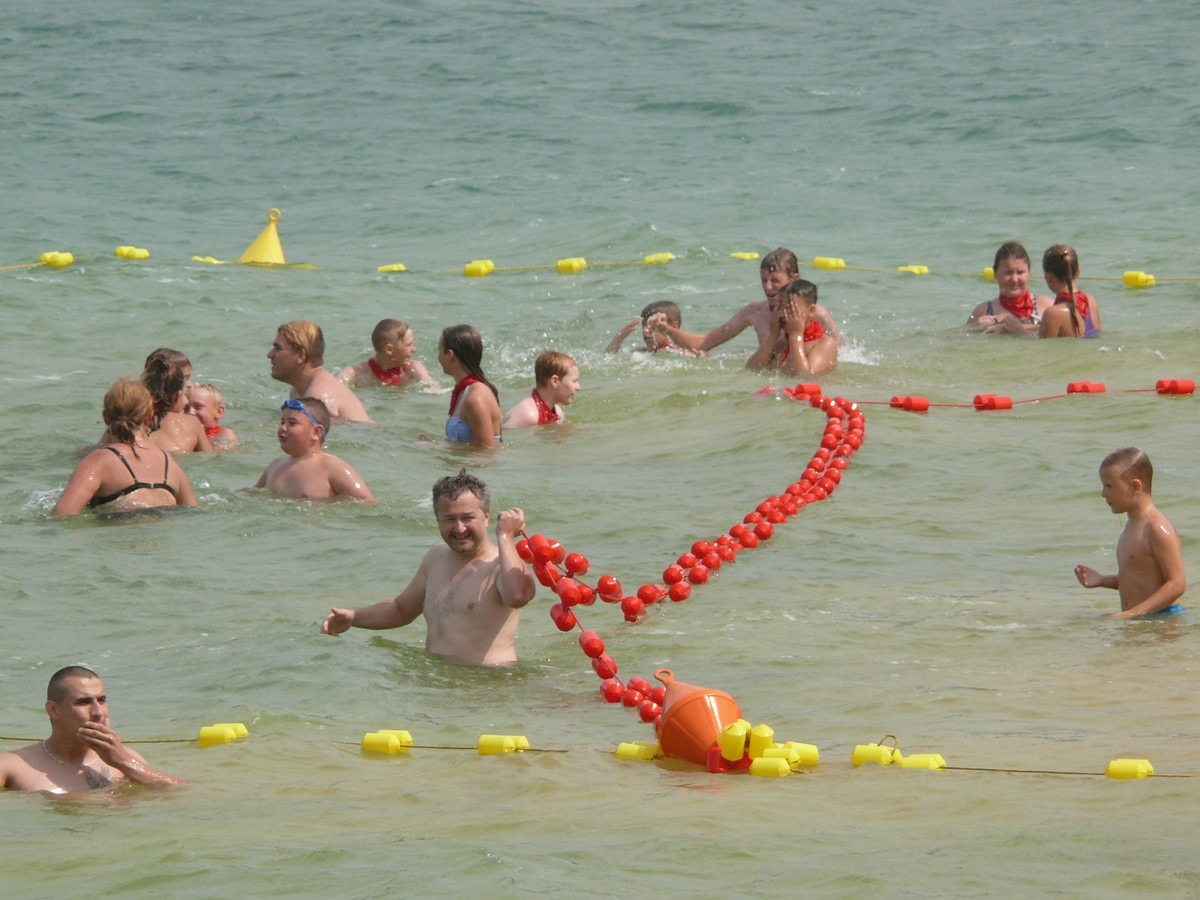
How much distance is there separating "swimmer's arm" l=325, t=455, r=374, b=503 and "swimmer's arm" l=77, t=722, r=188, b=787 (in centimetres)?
423

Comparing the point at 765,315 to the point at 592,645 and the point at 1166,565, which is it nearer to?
the point at 1166,565

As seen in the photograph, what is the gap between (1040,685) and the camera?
7.64 m

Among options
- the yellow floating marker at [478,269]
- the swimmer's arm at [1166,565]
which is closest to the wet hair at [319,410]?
the swimmer's arm at [1166,565]

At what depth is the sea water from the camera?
582 cm

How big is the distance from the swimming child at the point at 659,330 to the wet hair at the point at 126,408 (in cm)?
577

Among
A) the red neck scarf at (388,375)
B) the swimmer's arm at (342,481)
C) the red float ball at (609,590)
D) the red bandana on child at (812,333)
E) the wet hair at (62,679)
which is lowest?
the wet hair at (62,679)

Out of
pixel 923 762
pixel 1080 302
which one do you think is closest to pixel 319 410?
pixel 923 762

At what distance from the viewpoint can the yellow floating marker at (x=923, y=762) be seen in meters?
6.40

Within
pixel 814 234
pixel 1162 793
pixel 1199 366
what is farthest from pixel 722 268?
pixel 1162 793

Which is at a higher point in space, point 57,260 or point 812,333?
point 57,260

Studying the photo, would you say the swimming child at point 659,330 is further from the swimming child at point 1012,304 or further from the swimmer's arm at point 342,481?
the swimmer's arm at point 342,481

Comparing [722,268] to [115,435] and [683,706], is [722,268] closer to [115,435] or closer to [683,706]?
[115,435]

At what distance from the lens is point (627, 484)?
12.0 meters

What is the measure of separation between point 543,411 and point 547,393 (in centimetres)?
23
